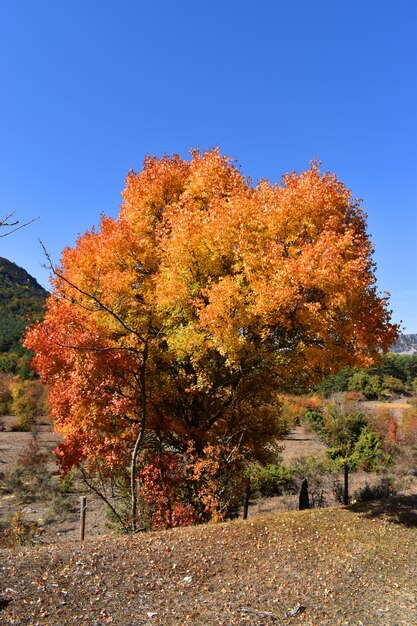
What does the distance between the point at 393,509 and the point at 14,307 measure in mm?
136021

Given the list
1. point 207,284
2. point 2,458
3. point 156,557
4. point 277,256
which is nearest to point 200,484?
point 156,557

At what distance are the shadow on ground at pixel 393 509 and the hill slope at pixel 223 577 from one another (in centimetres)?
77

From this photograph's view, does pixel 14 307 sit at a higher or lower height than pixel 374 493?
higher

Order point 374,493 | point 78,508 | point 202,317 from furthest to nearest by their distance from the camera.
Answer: point 78,508
point 374,493
point 202,317

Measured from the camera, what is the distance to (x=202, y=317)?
1015cm

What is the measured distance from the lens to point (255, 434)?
16078 millimetres

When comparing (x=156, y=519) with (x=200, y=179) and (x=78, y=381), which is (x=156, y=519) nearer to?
(x=78, y=381)

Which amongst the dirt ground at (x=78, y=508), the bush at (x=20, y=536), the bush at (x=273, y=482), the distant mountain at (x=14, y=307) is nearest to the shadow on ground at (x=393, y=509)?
the dirt ground at (x=78, y=508)

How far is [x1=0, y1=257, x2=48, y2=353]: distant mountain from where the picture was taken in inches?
3568

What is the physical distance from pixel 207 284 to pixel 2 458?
3383 cm

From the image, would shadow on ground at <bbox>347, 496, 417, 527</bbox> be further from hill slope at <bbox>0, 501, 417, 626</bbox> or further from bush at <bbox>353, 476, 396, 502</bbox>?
bush at <bbox>353, 476, 396, 502</bbox>

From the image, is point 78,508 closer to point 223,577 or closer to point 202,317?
point 223,577

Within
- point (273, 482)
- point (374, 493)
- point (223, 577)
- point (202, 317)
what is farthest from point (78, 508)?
point (202, 317)

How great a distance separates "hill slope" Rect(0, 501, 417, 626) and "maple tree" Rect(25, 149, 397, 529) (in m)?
2.28
